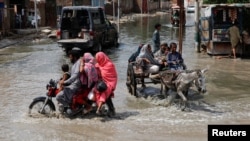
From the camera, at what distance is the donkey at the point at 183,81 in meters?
9.98

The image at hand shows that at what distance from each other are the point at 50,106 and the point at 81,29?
461 inches

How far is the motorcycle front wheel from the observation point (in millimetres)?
9789

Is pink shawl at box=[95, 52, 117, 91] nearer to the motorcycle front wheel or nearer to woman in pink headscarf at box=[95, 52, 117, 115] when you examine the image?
woman in pink headscarf at box=[95, 52, 117, 115]

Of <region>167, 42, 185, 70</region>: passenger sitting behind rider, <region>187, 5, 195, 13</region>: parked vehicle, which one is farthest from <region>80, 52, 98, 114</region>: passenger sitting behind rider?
<region>187, 5, 195, 13</region>: parked vehicle

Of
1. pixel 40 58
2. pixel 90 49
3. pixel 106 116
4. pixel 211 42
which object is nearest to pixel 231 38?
pixel 211 42

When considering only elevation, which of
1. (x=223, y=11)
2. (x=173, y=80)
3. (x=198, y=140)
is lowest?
(x=198, y=140)

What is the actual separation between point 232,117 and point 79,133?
307cm

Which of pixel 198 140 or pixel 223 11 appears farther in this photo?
pixel 223 11

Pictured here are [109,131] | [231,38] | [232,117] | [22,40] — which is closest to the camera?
[109,131]

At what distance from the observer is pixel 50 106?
9781 millimetres

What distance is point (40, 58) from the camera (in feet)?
66.2

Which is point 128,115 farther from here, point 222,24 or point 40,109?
point 222,24

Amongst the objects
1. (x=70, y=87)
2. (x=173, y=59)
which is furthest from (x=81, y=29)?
(x=70, y=87)

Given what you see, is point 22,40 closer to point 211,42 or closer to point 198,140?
point 211,42
